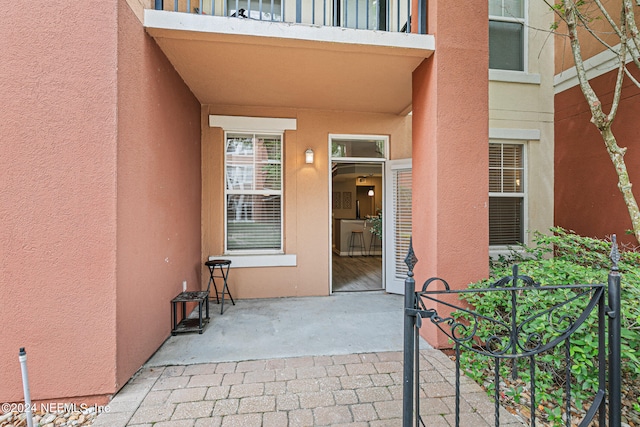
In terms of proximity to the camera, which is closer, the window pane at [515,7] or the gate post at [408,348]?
the gate post at [408,348]

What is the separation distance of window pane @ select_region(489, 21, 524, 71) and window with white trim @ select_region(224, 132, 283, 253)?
365 cm

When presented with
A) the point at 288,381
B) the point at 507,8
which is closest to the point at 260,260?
the point at 288,381

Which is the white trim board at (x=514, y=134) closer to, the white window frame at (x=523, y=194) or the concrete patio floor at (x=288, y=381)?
the white window frame at (x=523, y=194)

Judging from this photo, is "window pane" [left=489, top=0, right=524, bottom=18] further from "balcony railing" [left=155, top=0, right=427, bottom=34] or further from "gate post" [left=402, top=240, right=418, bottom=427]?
"gate post" [left=402, top=240, right=418, bottom=427]

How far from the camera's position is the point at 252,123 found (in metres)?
4.21

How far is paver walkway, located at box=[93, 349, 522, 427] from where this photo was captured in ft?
5.82

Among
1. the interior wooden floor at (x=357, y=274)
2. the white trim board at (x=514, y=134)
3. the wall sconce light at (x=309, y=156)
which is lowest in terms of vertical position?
the interior wooden floor at (x=357, y=274)

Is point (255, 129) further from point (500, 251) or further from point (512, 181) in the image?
point (500, 251)

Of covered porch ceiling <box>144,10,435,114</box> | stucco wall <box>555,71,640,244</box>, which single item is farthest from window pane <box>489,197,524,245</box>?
covered porch ceiling <box>144,10,435,114</box>

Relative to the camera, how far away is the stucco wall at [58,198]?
1883mm

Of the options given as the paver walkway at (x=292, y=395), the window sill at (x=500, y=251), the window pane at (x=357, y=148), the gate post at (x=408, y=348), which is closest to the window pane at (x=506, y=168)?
the window sill at (x=500, y=251)

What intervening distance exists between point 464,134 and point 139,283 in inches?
131

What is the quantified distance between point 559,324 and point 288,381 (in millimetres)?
1966

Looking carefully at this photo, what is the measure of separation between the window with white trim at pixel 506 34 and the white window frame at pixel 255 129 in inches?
134
